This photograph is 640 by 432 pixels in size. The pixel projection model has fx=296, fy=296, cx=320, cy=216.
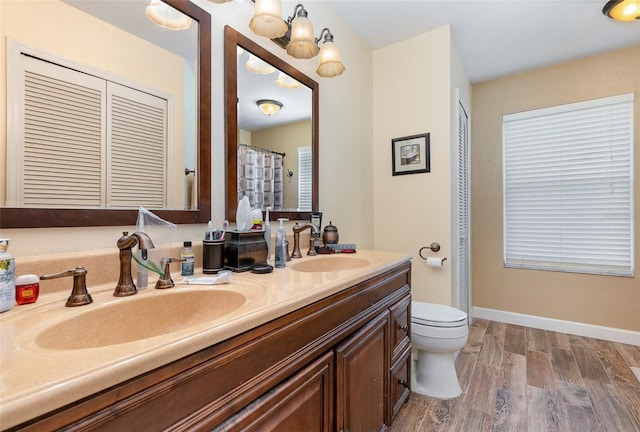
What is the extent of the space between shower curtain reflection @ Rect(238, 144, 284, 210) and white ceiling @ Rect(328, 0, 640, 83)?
101cm

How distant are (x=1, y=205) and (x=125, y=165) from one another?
0.33m

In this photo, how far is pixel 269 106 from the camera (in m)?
1.59

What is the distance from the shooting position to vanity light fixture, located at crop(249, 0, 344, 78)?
1246 millimetres

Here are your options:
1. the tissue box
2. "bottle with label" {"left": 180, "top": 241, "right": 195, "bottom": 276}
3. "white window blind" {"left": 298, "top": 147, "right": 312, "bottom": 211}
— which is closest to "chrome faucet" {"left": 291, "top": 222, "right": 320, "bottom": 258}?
"white window blind" {"left": 298, "top": 147, "right": 312, "bottom": 211}

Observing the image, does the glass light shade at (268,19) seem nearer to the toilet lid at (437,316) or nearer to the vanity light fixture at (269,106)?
the vanity light fixture at (269,106)

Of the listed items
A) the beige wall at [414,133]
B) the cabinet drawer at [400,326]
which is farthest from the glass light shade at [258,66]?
the cabinet drawer at [400,326]

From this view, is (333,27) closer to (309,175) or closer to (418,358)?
(309,175)

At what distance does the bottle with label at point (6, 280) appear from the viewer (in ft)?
2.12

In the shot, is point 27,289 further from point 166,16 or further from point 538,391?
point 538,391

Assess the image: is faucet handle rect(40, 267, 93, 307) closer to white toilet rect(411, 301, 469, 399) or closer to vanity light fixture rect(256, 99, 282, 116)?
vanity light fixture rect(256, 99, 282, 116)

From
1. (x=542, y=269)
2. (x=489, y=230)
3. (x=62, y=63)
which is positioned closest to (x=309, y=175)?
(x=62, y=63)

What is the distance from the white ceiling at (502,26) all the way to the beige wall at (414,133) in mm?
141

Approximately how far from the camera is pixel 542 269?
2.86 m

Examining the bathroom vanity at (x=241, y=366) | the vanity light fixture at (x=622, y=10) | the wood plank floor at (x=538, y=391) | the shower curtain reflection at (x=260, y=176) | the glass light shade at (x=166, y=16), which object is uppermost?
the vanity light fixture at (x=622, y=10)
